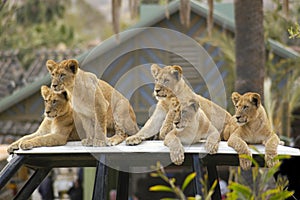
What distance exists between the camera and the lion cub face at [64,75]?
Result: 515 centimetres

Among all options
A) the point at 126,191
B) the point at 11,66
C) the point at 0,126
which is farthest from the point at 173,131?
the point at 11,66

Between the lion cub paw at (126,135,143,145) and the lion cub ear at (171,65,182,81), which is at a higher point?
the lion cub ear at (171,65,182,81)

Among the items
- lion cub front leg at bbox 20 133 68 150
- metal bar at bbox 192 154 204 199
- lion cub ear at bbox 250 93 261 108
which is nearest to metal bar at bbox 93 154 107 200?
lion cub front leg at bbox 20 133 68 150

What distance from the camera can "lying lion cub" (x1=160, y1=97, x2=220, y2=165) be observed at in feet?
16.0

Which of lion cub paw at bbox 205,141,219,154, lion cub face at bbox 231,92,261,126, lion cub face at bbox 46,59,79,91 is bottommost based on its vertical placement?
lion cub paw at bbox 205,141,219,154

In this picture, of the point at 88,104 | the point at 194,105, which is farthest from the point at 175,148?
the point at 88,104

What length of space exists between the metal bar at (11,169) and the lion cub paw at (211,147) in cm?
112

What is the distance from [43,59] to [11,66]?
4.45 feet

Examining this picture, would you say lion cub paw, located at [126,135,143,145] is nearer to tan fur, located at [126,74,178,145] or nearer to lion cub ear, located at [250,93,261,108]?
tan fur, located at [126,74,178,145]

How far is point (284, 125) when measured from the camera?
14.8m

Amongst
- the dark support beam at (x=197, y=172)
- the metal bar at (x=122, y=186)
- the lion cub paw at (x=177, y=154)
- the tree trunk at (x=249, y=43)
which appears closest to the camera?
the dark support beam at (x=197, y=172)

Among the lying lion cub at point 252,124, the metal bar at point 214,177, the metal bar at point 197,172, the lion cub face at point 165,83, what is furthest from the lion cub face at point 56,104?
the metal bar at point 214,177

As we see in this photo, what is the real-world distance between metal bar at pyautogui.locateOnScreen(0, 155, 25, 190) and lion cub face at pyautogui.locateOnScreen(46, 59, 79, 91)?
50 centimetres

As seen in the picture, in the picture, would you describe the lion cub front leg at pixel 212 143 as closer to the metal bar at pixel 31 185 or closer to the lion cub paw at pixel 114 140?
the lion cub paw at pixel 114 140
